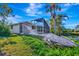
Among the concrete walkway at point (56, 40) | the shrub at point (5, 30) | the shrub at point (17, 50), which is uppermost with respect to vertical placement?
the shrub at point (5, 30)

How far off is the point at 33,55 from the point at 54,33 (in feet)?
0.95

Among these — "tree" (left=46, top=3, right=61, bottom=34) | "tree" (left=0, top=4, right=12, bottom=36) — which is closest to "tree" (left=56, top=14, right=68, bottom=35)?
"tree" (left=46, top=3, right=61, bottom=34)

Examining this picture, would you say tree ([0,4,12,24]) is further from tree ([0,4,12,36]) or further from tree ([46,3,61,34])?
tree ([46,3,61,34])

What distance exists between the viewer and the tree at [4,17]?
188 centimetres

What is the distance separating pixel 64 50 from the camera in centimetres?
188

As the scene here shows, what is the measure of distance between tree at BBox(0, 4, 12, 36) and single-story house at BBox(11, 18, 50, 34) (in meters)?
0.06

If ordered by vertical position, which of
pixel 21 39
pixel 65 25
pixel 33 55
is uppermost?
pixel 65 25

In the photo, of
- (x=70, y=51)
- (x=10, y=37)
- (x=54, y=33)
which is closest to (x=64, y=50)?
(x=70, y=51)

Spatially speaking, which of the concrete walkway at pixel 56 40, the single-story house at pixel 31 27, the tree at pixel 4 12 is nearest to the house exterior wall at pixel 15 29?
the single-story house at pixel 31 27

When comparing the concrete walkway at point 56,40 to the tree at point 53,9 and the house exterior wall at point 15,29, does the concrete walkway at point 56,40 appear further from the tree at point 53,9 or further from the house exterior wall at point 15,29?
the house exterior wall at point 15,29

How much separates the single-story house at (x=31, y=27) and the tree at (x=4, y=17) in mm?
58

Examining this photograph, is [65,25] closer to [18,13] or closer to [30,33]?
[30,33]

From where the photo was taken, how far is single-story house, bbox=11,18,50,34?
188 cm

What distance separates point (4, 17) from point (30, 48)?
38 cm
